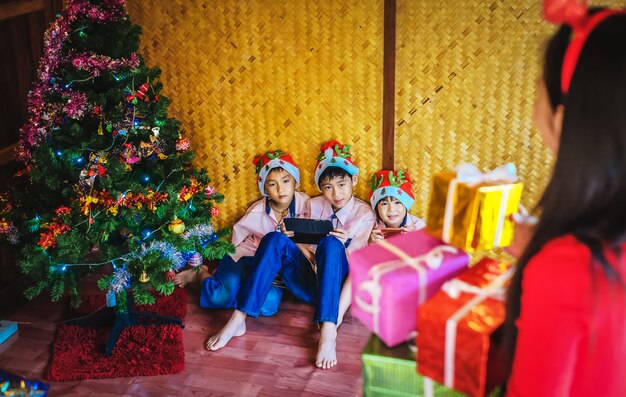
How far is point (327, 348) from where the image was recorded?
2.71 metres

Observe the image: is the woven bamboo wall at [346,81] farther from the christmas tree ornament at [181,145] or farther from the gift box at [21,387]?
the gift box at [21,387]

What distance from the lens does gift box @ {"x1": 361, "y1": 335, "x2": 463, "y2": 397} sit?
56.7 inches

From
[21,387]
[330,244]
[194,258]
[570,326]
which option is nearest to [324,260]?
[330,244]

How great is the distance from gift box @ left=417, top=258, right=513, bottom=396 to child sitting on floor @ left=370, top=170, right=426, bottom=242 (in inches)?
66.1

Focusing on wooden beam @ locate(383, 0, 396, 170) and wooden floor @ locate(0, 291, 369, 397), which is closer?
wooden floor @ locate(0, 291, 369, 397)

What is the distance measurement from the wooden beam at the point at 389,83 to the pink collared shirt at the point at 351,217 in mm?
262

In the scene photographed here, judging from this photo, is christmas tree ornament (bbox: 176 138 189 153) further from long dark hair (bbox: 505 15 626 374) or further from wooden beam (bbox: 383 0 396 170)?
long dark hair (bbox: 505 15 626 374)

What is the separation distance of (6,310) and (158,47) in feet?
5.26

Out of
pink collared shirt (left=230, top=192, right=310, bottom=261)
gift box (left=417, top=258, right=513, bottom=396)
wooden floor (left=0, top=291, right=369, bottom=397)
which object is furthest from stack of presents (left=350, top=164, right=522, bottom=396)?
pink collared shirt (left=230, top=192, right=310, bottom=261)

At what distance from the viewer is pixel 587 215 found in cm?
103

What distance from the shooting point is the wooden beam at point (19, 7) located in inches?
116

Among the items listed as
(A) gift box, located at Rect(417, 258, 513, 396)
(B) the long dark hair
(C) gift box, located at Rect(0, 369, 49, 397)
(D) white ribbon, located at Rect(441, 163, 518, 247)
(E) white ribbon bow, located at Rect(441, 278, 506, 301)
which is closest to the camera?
(B) the long dark hair

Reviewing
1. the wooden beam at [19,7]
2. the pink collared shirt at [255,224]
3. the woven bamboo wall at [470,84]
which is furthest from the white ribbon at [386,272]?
the wooden beam at [19,7]

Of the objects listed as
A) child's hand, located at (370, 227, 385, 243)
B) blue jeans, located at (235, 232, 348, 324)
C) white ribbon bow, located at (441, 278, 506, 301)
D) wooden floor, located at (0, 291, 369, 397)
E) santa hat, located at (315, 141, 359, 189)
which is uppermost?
santa hat, located at (315, 141, 359, 189)
